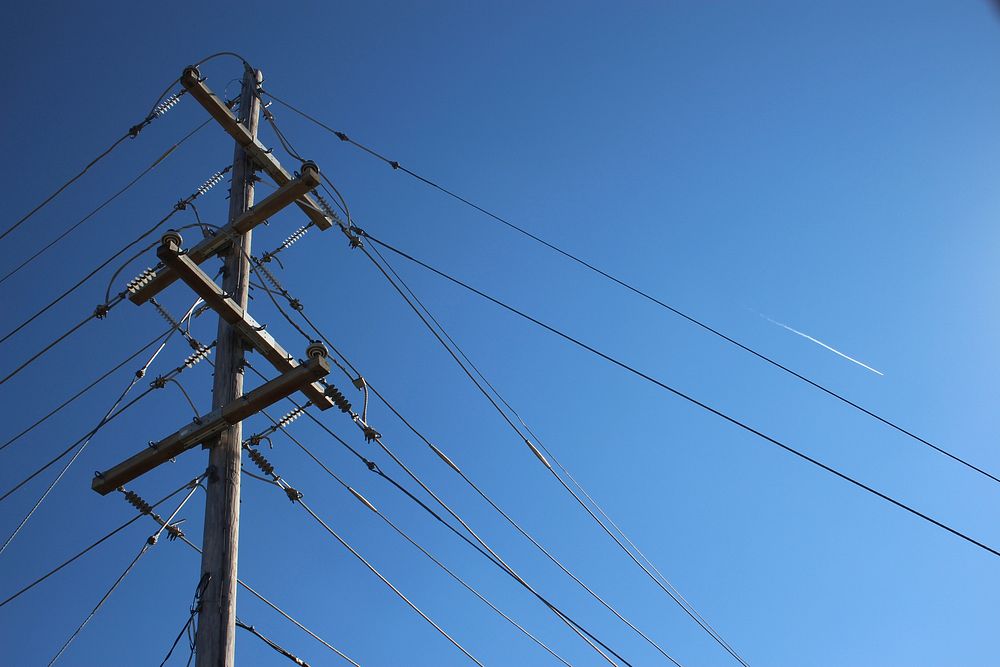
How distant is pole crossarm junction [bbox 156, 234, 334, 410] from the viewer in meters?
8.77

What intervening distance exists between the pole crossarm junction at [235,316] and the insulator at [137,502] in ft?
5.60

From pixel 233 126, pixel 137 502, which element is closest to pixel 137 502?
pixel 137 502

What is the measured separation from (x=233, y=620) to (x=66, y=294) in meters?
5.44

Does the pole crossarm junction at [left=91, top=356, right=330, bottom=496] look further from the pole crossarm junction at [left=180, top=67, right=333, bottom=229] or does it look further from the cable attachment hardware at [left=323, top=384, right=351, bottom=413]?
the pole crossarm junction at [left=180, top=67, right=333, bottom=229]

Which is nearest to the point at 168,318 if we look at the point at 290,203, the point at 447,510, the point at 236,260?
the point at 236,260

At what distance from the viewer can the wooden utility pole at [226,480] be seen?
7695 millimetres

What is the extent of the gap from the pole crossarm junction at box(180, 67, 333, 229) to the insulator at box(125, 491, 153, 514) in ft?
11.1

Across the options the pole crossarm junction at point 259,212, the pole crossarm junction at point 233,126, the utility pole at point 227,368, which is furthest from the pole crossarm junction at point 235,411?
the pole crossarm junction at point 233,126

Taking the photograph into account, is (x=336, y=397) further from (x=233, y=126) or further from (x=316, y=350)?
(x=233, y=126)

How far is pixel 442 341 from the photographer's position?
12.1 m

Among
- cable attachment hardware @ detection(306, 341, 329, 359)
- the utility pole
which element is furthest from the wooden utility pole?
cable attachment hardware @ detection(306, 341, 329, 359)

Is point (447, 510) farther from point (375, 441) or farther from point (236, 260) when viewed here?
point (236, 260)

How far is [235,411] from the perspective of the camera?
872cm

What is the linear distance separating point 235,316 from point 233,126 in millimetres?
2574
